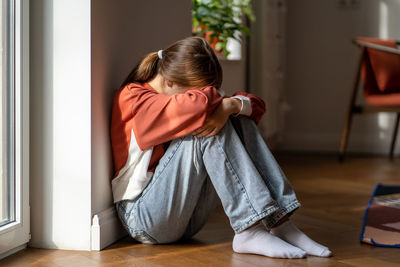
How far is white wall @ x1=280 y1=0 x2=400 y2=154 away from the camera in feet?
14.0

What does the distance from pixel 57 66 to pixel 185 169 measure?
1.42ft

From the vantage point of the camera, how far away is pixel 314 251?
1.48 metres

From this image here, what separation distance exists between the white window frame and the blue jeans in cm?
28

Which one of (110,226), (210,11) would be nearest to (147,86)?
(110,226)

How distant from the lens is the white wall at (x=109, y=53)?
1526mm

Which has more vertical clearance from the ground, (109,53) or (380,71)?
(109,53)

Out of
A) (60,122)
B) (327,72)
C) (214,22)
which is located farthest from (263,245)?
(327,72)

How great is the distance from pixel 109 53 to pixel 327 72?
3.05 metres

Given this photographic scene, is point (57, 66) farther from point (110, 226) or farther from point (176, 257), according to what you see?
point (176, 257)

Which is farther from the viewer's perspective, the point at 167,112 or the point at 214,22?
the point at 214,22

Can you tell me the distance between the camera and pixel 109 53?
161 cm

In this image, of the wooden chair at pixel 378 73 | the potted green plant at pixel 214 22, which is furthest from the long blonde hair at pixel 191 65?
the wooden chair at pixel 378 73

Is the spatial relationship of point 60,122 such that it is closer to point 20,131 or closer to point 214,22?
point 20,131

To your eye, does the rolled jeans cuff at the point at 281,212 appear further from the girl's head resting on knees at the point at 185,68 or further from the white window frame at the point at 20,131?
the white window frame at the point at 20,131
